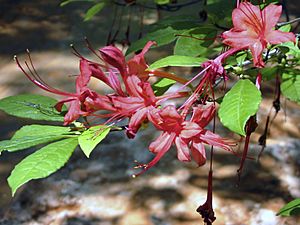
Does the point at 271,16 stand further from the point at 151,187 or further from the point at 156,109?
the point at 151,187

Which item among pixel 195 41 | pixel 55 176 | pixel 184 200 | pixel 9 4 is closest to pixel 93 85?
pixel 55 176

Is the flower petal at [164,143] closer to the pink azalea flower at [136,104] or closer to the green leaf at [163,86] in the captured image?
the pink azalea flower at [136,104]

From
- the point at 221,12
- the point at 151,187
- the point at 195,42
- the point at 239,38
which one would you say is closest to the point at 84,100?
the point at 239,38

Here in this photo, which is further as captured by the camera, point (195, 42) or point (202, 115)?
point (195, 42)

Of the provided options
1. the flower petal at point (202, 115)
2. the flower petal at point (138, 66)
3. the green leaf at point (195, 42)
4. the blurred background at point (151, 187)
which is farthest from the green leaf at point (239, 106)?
the blurred background at point (151, 187)

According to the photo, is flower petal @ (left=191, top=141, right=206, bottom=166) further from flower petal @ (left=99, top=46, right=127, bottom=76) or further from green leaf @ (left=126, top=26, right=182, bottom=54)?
green leaf @ (left=126, top=26, right=182, bottom=54)

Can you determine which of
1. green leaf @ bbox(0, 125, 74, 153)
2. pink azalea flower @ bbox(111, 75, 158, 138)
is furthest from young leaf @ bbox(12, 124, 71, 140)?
pink azalea flower @ bbox(111, 75, 158, 138)
